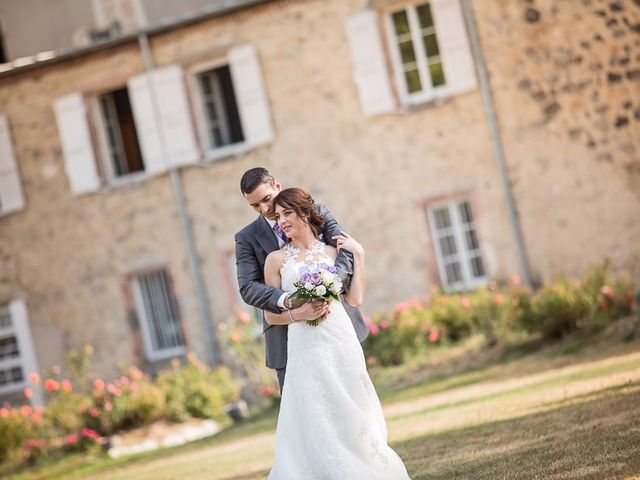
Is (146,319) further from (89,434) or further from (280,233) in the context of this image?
(280,233)

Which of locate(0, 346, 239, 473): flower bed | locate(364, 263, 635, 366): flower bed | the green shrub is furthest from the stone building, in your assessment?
locate(0, 346, 239, 473): flower bed

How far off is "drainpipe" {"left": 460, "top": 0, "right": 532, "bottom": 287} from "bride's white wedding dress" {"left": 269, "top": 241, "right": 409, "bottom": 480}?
11.0m

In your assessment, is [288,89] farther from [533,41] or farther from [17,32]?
[17,32]

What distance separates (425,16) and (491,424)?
10324 millimetres

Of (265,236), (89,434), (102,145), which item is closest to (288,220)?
(265,236)

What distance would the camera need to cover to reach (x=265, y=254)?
7.00 metres

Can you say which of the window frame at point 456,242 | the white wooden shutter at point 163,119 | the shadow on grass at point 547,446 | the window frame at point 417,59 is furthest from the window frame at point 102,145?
the shadow on grass at point 547,446

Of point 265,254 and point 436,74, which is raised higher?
point 436,74

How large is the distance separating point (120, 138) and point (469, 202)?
20.9 ft

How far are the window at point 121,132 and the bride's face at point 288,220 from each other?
14.2 meters

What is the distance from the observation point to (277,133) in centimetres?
1903

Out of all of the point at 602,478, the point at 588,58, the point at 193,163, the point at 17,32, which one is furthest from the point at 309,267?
the point at 17,32

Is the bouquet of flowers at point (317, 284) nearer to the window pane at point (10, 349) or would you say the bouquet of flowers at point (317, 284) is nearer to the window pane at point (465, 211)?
the window pane at point (465, 211)

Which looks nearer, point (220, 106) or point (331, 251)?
point (331, 251)
